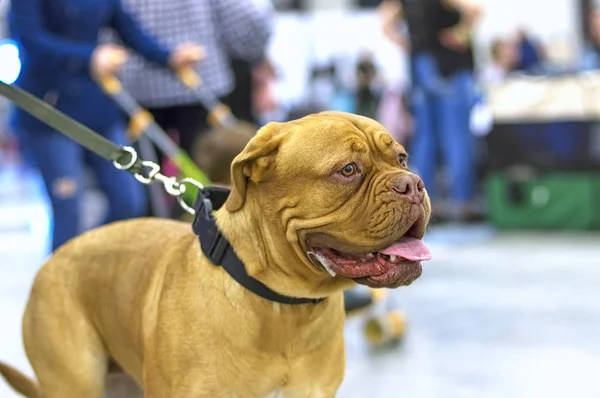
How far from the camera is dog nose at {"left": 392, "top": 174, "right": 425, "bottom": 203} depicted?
1.99 meters

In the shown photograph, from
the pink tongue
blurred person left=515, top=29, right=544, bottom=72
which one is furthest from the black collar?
blurred person left=515, top=29, right=544, bottom=72

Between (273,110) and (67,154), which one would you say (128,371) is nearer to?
(67,154)

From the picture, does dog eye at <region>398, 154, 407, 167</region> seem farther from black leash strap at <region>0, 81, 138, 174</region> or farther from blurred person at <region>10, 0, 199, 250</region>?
blurred person at <region>10, 0, 199, 250</region>

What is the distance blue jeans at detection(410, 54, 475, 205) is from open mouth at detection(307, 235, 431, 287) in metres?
6.47

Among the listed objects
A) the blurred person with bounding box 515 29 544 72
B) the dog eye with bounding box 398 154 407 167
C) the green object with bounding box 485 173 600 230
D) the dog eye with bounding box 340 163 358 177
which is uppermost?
the dog eye with bounding box 340 163 358 177

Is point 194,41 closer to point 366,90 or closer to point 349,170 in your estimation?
point 349,170

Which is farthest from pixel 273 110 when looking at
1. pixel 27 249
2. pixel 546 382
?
pixel 546 382

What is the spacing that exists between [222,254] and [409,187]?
506mm

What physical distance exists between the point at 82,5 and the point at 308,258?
2.49 meters

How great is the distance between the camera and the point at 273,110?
1300 cm

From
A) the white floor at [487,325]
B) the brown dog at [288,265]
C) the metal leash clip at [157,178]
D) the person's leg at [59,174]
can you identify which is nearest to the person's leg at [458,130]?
the white floor at [487,325]

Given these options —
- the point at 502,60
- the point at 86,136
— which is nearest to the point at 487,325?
the point at 86,136

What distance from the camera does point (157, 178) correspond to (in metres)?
2.59

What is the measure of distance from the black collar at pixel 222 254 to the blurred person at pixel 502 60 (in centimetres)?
1111
